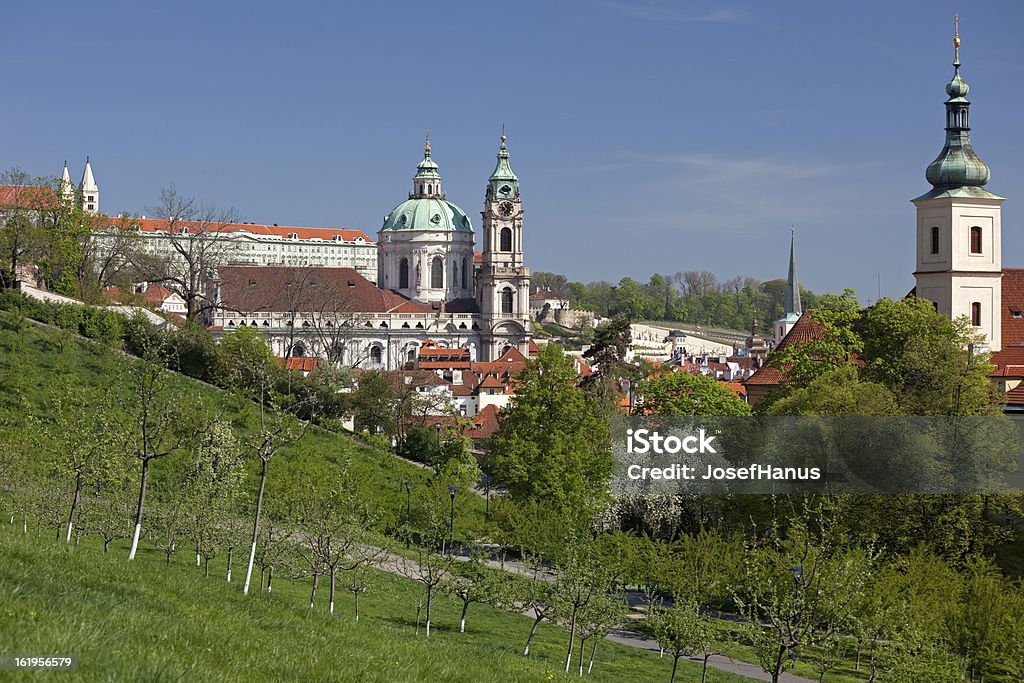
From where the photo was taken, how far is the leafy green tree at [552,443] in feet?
143

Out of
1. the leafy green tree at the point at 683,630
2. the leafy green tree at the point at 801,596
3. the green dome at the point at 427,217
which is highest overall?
Result: the green dome at the point at 427,217

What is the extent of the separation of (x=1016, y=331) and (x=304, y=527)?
154ft

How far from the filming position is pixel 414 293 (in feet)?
481

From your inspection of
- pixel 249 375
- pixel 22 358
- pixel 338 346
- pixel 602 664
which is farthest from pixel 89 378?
pixel 338 346

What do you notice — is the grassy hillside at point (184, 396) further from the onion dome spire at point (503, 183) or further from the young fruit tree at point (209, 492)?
the onion dome spire at point (503, 183)

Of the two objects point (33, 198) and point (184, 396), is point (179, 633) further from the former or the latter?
point (33, 198)

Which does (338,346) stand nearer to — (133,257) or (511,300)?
(133,257)

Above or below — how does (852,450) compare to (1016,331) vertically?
below

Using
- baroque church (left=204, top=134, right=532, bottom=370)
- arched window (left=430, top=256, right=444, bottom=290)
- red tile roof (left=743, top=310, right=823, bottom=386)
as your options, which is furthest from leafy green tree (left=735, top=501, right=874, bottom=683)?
arched window (left=430, top=256, right=444, bottom=290)

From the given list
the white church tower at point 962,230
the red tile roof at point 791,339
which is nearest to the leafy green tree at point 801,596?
the red tile roof at point 791,339

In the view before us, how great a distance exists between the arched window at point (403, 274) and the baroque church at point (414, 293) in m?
0.12

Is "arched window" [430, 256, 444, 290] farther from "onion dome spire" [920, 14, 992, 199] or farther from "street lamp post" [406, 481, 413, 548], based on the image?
"street lamp post" [406, 481, 413, 548]

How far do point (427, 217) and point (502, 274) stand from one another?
671 inches

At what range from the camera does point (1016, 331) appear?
65.0 m
